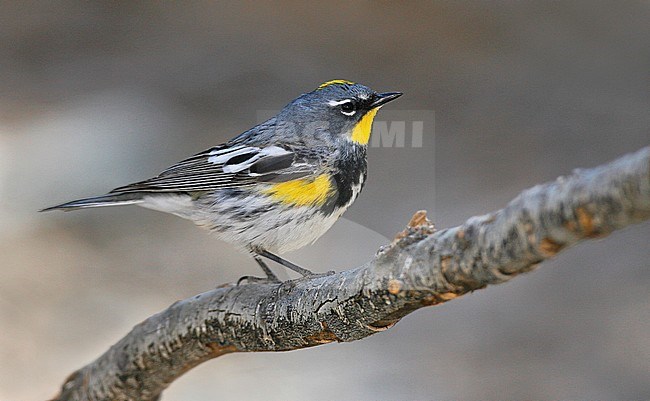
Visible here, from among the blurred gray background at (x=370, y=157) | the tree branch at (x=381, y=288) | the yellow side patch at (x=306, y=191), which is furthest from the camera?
the blurred gray background at (x=370, y=157)

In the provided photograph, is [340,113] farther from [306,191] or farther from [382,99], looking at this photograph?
[306,191]

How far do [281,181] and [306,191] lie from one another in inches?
3.4

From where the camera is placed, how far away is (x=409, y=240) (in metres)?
1.50

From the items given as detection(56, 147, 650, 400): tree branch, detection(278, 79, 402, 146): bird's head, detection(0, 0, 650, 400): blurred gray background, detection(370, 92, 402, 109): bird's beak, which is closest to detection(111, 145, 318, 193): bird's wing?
detection(278, 79, 402, 146): bird's head

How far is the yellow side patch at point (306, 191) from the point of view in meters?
2.25

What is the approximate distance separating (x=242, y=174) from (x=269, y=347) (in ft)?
2.00

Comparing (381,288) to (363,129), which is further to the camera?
(363,129)

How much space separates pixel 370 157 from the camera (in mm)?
4785

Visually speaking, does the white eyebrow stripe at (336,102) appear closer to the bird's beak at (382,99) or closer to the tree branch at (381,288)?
the bird's beak at (382,99)

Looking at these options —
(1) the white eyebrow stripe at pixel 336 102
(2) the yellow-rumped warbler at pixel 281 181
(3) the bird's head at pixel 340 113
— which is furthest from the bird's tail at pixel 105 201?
(1) the white eyebrow stripe at pixel 336 102

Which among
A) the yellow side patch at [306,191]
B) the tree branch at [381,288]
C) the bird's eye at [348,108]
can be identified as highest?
the bird's eye at [348,108]

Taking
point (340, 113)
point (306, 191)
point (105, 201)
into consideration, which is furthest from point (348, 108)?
point (105, 201)

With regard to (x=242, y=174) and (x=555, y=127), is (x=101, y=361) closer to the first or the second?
(x=242, y=174)

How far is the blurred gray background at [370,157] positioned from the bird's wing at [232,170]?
4.62ft
